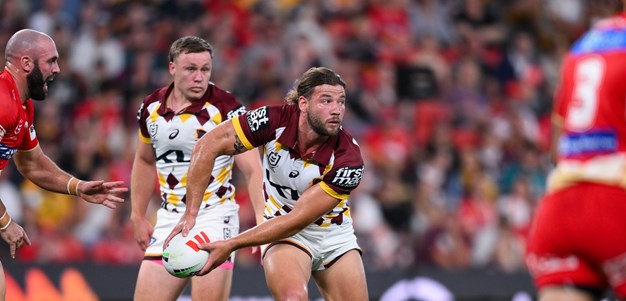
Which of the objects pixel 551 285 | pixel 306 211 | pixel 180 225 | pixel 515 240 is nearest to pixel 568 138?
pixel 551 285

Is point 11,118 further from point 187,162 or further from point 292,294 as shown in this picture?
point 292,294

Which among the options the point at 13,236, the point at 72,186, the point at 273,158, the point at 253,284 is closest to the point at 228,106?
the point at 273,158

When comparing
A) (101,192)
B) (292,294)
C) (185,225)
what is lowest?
(292,294)

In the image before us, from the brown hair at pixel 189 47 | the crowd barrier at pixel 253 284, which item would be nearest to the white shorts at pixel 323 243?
the brown hair at pixel 189 47

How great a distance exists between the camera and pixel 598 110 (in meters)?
4.30

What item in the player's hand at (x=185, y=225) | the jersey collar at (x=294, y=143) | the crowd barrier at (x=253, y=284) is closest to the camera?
the player's hand at (x=185, y=225)

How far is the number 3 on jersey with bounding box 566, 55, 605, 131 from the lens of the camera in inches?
169

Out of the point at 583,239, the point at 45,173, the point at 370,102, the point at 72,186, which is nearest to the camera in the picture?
the point at 583,239

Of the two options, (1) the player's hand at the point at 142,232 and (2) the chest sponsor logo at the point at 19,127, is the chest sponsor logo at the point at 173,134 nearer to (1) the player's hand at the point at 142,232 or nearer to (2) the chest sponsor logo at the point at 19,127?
(1) the player's hand at the point at 142,232

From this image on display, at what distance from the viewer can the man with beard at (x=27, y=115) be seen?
6498 millimetres

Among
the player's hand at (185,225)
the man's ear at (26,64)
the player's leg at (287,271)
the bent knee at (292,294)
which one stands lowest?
the bent knee at (292,294)

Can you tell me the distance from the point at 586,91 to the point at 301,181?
2760mm

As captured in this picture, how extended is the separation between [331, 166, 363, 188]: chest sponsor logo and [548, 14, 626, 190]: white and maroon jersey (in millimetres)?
2265

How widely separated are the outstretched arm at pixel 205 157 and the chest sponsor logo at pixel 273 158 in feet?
0.82
